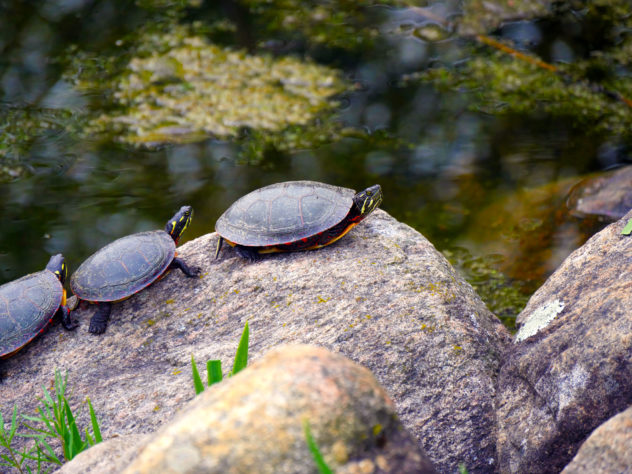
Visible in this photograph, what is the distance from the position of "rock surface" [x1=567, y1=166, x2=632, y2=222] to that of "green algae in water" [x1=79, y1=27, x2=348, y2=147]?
10.4ft

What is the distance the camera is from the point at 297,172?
6.89m

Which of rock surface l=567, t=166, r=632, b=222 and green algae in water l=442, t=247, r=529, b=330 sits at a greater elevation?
rock surface l=567, t=166, r=632, b=222

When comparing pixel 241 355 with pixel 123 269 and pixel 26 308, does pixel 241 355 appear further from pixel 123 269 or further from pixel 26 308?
pixel 26 308

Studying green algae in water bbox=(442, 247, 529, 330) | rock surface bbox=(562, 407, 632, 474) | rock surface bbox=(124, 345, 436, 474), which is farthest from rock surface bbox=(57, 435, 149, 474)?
green algae in water bbox=(442, 247, 529, 330)

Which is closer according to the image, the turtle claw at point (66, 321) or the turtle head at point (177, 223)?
the turtle claw at point (66, 321)

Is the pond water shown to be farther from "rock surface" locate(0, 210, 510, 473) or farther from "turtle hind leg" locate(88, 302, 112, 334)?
"turtle hind leg" locate(88, 302, 112, 334)

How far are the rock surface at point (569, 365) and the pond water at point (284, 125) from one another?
2.01 m

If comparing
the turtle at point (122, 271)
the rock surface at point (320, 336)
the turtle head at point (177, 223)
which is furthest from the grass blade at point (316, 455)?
the turtle head at point (177, 223)

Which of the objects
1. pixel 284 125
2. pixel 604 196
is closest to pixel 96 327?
pixel 284 125

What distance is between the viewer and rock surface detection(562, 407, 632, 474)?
203 cm

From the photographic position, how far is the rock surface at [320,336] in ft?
10.1

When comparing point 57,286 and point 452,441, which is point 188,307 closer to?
point 57,286

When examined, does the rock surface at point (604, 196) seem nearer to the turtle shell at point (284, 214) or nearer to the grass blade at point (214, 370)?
the turtle shell at point (284, 214)

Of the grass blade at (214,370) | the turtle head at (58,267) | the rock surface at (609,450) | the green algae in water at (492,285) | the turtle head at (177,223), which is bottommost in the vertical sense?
the green algae in water at (492,285)
